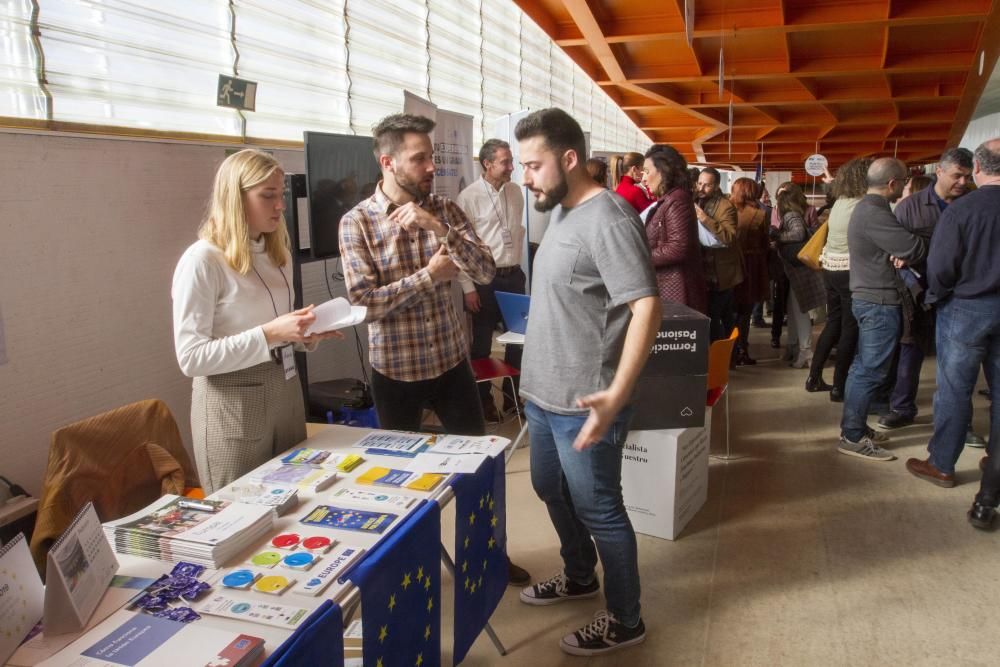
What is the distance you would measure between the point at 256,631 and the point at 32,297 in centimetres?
164

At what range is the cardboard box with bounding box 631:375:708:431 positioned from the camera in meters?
2.84

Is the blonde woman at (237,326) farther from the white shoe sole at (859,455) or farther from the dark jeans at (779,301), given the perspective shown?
the dark jeans at (779,301)

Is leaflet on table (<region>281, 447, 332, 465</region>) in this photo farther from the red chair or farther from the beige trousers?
the red chair

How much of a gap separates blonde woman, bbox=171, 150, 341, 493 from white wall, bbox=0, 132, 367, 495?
30.2 inches

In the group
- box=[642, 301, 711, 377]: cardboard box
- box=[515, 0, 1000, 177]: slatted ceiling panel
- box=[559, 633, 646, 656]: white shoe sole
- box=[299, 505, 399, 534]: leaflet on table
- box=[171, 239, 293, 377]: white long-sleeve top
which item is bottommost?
box=[559, 633, 646, 656]: white shoe sole

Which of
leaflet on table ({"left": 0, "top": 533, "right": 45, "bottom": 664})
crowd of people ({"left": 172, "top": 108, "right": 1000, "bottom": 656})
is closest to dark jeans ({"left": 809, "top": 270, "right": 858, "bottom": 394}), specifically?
crowd of people ({"left": 172, "top": 108, "right": 1000, "bottom": 656})

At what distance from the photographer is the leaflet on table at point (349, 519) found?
1487 mm

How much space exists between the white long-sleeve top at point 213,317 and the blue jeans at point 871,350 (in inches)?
119

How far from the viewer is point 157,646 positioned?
1.11 meters

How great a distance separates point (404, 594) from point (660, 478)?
1.67 metres

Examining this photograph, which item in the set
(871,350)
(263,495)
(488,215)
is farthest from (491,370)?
(263,495)

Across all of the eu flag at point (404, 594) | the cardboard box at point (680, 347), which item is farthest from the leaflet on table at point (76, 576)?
the cardboard box at point (680, 347)

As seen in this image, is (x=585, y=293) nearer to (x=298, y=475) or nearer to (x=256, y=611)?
(x=298, y=475)

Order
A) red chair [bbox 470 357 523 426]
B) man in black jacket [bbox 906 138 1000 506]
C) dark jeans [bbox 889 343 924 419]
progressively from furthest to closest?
dark jeans [bbox 889 343 924 419]
red chair [bbox 470 357 523 426]
man in black jacket [bbox 906 138 1000 506]
